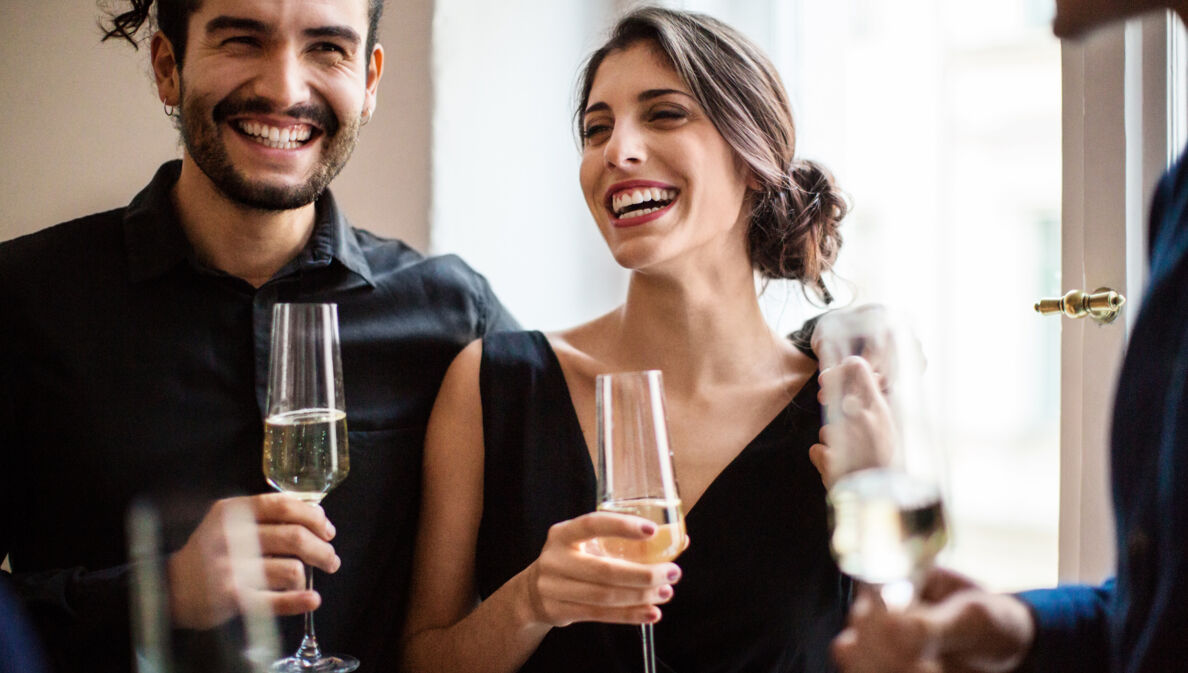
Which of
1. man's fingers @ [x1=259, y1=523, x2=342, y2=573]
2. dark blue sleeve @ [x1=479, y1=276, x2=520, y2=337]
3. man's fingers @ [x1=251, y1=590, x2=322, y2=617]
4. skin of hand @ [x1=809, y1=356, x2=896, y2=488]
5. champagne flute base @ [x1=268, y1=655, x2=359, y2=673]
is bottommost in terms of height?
champagne flute base @ [x1=268, y1=655, x2=359, y2=673]

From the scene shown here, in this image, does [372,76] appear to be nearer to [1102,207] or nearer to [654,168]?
[654,168]

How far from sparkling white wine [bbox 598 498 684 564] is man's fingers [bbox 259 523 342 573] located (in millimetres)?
341

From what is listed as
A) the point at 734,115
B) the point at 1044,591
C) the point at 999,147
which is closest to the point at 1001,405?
the point at 999,147

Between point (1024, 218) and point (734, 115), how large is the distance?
4.62 m

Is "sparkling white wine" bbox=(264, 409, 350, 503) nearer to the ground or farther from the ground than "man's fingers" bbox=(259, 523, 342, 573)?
farther from the ground

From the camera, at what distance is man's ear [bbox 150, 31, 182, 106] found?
5.53 ft

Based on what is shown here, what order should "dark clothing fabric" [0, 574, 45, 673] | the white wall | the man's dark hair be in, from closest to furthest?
"dark clothing fabric" [0, 574, 45, 673] → the man's dark hair → the white wall

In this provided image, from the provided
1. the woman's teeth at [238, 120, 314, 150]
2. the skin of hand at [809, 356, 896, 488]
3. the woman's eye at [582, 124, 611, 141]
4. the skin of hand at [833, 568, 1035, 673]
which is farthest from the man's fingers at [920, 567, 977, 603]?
the woman's teeth at [238, 120, 314, 150]

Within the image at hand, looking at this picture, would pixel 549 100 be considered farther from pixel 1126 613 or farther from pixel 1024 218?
pixel 1024 218

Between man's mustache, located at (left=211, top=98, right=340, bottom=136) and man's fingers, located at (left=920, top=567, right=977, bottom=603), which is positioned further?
man's mustache, located at (left=211, top=98, right=340, bottom=136)

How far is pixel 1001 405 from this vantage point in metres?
5.83

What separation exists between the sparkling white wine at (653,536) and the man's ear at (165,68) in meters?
1.13

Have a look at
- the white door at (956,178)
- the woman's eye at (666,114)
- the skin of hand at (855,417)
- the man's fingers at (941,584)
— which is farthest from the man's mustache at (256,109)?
the man's fingers at (941,584)

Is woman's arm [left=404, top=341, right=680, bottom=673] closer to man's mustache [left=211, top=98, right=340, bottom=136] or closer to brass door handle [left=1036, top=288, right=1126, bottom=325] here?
man's mustache [left=211, top=98, right=340, bottom=136]
